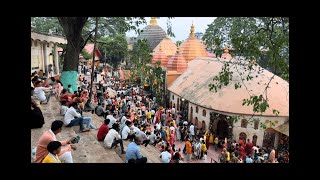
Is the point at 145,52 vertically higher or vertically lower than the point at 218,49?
higher

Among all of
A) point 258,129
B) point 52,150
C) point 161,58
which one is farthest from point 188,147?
point 161,58

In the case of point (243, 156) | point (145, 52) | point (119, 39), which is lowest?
point (243, 156)

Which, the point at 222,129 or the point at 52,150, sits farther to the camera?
the point at 222,129

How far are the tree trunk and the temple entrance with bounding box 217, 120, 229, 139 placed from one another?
10502mm

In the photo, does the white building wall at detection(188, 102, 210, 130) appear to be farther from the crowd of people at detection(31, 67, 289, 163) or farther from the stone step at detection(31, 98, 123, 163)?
the stone step at detection(31, 98, 123, 163)

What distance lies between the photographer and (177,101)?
82.1 feet

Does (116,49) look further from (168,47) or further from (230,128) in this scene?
(230,128)

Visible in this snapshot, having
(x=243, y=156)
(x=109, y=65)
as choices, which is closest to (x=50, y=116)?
(x=243, y=156)

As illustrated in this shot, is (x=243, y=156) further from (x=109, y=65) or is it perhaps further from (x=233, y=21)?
(x=109, y=65)

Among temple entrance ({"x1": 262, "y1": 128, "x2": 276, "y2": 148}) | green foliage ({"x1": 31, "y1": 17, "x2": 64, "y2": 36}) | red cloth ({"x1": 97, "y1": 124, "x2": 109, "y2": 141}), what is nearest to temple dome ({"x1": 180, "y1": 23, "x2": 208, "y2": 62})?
temple entrance ({"x1": 262, "y1": 128, "x2": 276, "y2": 148})

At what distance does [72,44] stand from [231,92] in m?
11.8

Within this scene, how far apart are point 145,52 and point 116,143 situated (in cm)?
2498

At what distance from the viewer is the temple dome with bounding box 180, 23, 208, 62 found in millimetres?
34578

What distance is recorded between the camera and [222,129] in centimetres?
1888
